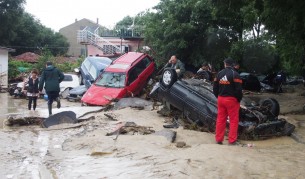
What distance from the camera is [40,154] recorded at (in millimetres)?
7273

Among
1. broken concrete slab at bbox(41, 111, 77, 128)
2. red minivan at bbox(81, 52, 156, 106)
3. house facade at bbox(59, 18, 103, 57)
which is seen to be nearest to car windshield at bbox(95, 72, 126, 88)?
red minivan at bbox(81, 52, 156, 106)

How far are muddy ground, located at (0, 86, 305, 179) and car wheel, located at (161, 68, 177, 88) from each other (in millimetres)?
1002

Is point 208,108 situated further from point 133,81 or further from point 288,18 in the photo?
point 133,81

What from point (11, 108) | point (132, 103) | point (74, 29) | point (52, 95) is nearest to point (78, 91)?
point (11, 108)

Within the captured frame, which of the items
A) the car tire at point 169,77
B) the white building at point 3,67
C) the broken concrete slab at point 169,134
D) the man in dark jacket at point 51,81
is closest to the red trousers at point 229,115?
the broken concrete slab at point 169,134

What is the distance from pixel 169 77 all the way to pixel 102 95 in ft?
21.6

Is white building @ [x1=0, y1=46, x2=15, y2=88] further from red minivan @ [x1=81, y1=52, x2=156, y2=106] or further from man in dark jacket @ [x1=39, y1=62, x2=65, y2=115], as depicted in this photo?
man in dark jacket @ [x1=39, y1=62, x2=65, y2=115]

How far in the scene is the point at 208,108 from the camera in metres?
8.47

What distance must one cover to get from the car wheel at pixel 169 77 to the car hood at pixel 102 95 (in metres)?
5.56

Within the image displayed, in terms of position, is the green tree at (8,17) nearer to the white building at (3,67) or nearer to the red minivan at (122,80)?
the white building at (3,67)

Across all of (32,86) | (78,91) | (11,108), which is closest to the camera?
(32,86)

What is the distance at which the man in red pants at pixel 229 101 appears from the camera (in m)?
7.29

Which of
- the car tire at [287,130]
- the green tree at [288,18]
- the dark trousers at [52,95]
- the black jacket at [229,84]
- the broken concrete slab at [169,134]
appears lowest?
the broken concrete slab at [169,134]

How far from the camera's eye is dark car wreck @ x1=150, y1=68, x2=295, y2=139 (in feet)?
26.0
